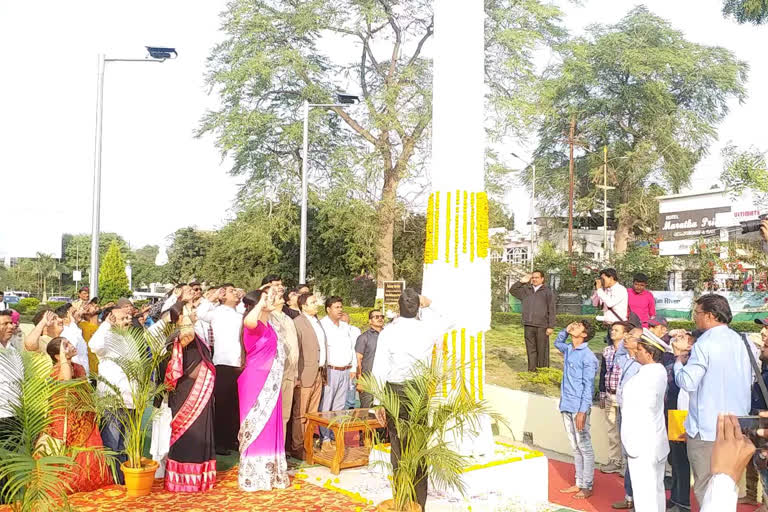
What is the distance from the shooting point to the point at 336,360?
800cm

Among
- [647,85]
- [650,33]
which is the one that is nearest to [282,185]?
[647,85]

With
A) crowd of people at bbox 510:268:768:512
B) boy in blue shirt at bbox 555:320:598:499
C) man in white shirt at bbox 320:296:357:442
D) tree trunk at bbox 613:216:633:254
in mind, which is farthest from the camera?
tree trunk at bbox 613:216:633:254

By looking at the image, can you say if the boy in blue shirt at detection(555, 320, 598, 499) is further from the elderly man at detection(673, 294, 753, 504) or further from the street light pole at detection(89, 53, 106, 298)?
the street light pole at detection(89, 53, 106, 298)

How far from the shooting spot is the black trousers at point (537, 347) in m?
11.2

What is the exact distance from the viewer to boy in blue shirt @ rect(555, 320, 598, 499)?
6.44m

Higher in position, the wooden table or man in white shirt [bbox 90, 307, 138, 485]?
man in white shirt [bbox 90, 307, 138, 485]

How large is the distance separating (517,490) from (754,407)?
2.02 m

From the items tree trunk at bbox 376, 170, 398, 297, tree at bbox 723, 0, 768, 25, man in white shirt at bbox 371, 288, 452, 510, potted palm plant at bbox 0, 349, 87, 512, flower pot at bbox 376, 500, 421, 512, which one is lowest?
flower pot at bbox 376, 500, 421, 512

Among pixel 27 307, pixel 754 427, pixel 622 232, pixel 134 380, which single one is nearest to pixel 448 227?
pixel 134 380

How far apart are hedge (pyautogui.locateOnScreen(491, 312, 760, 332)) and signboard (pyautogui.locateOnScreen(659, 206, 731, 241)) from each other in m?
10.0

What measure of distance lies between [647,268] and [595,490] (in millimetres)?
16093

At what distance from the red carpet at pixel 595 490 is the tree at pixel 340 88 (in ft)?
49.7

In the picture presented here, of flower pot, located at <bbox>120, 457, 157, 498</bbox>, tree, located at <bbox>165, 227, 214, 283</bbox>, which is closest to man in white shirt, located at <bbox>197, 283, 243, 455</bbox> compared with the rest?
flower pot, located at <bbox>120, 457, 157, 498</bbox>

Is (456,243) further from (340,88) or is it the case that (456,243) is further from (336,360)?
(340,88)
